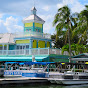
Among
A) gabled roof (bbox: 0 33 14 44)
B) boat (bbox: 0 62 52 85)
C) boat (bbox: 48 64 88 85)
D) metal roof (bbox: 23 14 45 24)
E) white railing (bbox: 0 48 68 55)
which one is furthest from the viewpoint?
Answer: metal roof (bbox: 23 14 45 24)

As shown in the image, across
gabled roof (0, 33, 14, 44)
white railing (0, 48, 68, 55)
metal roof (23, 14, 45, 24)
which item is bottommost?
white railing (0, 48, 68, 55)

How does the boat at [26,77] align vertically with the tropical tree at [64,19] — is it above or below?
below

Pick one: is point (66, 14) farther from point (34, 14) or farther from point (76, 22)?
point (34, 14)

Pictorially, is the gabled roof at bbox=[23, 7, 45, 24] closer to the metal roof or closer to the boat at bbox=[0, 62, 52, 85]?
the metal roof

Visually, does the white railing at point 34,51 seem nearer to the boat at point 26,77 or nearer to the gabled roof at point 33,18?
the gabled roof at point 33,18

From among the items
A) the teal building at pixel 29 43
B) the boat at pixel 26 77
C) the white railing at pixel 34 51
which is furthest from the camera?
the teal building at pixel 29 43

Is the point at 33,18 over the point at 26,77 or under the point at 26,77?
over

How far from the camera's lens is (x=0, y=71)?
82.9ft

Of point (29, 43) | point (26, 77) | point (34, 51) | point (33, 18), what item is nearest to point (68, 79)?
point (26, 77)

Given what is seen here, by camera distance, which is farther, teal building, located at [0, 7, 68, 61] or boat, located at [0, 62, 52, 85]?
teal building, located at [0, 7, 68, 61]

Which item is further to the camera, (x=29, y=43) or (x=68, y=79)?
(x=29, y=43)

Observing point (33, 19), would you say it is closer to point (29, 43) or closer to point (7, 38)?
point (29, 43)

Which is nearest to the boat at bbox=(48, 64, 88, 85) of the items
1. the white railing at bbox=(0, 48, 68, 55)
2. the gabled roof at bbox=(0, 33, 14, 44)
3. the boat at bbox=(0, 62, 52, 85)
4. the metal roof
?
the boat at bbox=(0, 62, 52, 85)

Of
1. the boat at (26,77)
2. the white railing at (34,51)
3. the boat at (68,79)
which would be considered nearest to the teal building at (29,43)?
the white railing at (34,51)
